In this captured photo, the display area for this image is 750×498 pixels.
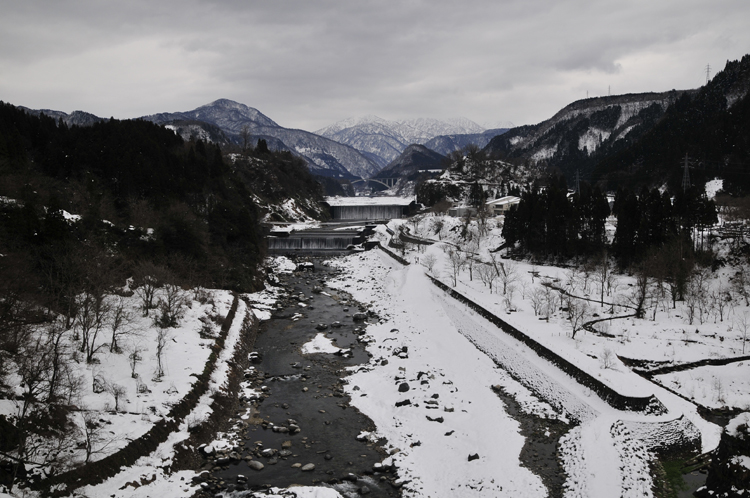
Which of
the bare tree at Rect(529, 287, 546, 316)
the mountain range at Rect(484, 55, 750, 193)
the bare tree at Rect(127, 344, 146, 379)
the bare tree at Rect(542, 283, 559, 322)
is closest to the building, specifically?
the mountain range at Rect(484, 55, 750, 193)

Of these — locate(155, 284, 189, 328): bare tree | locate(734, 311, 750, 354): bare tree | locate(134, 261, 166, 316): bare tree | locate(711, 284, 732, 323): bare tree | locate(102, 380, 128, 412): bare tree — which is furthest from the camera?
locate(711, 284, 732, 323): bare tree

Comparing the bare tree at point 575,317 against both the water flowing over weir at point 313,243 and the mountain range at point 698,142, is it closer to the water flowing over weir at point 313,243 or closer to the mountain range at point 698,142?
the mountain range at point 698,142

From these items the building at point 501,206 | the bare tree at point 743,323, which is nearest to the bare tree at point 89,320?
the bare tree at point 743,323

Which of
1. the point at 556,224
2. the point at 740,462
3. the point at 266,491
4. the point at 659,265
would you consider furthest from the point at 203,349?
the point at 556,224

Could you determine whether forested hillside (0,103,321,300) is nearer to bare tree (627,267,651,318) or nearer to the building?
bare tree (627,267,651,318)

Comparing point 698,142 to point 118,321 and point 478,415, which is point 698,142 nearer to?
point 478,415

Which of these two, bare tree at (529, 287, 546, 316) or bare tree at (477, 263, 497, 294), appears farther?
bare tree at (477, 263, 497, 294)

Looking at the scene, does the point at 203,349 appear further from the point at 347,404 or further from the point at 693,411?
the point at 693,411

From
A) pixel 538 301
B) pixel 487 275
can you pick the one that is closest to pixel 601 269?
pixel 487 275
